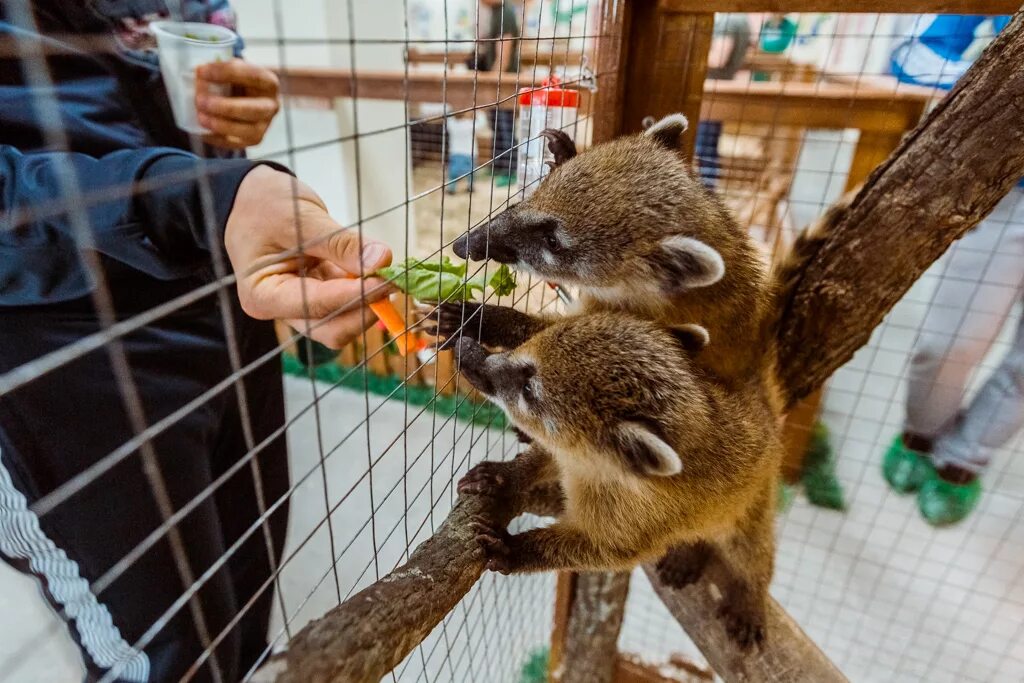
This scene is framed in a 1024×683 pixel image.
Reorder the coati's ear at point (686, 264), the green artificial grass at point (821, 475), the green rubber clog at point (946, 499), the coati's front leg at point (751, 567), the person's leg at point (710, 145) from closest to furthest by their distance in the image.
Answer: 1. the coati's ear at point (686, 264)
2. the coati's front leg at point (751, 567)
3. the green rubber clog at point (946, 499)
4. the green artificial grass at point (821, 475)
5. the person's leg at point (710, 145)

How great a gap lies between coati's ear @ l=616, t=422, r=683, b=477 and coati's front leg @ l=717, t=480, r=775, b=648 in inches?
19.7

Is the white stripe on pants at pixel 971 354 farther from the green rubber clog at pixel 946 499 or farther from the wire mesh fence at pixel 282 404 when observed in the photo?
the green rubber clog at pixel 946 499

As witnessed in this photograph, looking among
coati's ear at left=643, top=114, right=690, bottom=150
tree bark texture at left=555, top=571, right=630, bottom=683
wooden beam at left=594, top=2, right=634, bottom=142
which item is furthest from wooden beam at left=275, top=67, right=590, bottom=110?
tree bark texture at left=555, top=571, right=630, bottom=683

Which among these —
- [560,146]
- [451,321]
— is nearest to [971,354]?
[560,146]

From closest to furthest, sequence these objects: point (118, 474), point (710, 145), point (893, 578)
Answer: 1. point (118, 474)
2. point (893, 578)
3. point (710, 145)

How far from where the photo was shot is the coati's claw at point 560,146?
1653mm

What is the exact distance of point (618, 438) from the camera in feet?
3.94

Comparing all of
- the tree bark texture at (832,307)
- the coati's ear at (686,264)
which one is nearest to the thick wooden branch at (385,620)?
the tree bark texture at (832,307)

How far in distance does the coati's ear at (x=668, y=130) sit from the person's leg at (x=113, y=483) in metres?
1.17

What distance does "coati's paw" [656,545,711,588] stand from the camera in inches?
67.0

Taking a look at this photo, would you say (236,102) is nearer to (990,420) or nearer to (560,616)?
(560,616)

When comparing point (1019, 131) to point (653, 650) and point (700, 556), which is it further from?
point (653, 650)

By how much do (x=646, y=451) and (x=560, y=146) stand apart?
3.01 ft

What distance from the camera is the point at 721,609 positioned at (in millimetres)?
1665
